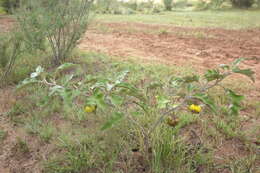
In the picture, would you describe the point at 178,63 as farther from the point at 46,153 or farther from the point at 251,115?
the point at 46,153

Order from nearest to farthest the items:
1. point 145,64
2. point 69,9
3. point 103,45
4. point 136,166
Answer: point 136,166, point 69,9, point 145,64, point 103,45

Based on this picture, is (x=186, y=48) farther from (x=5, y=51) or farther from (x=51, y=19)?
(x=5, y=51)

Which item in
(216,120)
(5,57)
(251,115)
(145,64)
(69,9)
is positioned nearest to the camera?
(216,120)

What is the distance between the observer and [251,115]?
2035 mm

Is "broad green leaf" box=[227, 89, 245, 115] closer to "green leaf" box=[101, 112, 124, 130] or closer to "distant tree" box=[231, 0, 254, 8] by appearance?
"green leaf" box=[101, 112, 124, 130]

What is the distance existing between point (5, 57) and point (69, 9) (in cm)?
115

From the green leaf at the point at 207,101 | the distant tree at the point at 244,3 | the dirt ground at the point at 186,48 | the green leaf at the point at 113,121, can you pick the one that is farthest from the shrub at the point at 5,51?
the distant tree at the point at 244,3

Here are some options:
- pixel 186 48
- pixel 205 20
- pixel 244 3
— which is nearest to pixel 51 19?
pixel 186 48

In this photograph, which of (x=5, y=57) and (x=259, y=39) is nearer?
(x=5, y=57)

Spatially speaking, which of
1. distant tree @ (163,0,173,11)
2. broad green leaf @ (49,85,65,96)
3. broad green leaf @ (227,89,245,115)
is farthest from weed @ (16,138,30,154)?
distant tree @ (163,0,173,11)

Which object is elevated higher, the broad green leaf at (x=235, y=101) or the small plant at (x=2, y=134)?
the broad green leaf at (x=235, y=101)

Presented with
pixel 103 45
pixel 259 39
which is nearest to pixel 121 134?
pixel 103 45

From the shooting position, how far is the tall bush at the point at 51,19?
9.41ft

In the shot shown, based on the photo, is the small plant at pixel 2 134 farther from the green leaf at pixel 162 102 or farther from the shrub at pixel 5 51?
the green leaf at pixel 162 102
